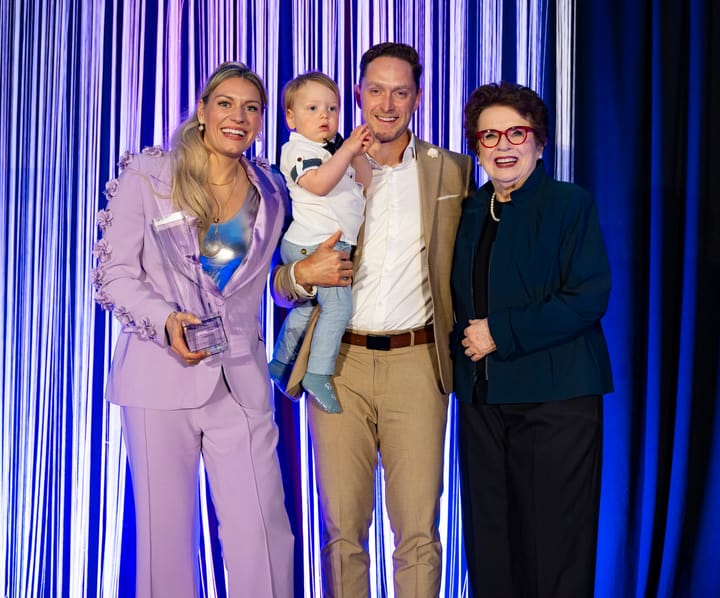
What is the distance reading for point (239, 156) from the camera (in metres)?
2.29

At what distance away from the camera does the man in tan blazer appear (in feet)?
7.72

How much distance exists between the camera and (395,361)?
2.36m

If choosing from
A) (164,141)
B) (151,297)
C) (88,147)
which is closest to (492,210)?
(151,297)

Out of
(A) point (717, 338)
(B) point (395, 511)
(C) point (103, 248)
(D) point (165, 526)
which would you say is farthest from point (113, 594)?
(A) point (717, 338)

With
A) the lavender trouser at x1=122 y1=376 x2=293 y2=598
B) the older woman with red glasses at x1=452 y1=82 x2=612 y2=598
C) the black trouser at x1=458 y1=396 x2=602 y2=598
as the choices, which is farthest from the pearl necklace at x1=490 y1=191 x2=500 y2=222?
the lavender trouser at x1=122 y1=376 x2=293 y2=598

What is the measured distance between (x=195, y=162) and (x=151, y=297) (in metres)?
0.39

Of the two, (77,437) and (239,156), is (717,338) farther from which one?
(77,437)

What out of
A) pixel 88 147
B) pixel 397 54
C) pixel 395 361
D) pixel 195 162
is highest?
pixel 397 54

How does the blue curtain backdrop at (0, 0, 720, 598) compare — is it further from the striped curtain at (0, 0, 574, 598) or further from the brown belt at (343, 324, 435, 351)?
the brown belt at (343, 324, 435, 351)

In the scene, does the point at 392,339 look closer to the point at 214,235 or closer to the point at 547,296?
the point at 547,296

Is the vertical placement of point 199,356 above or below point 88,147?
below

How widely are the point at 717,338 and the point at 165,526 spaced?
6.37 ft

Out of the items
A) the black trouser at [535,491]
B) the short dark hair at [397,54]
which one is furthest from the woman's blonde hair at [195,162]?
the black trouser at [535,491]

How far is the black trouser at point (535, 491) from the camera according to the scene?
2195mm
